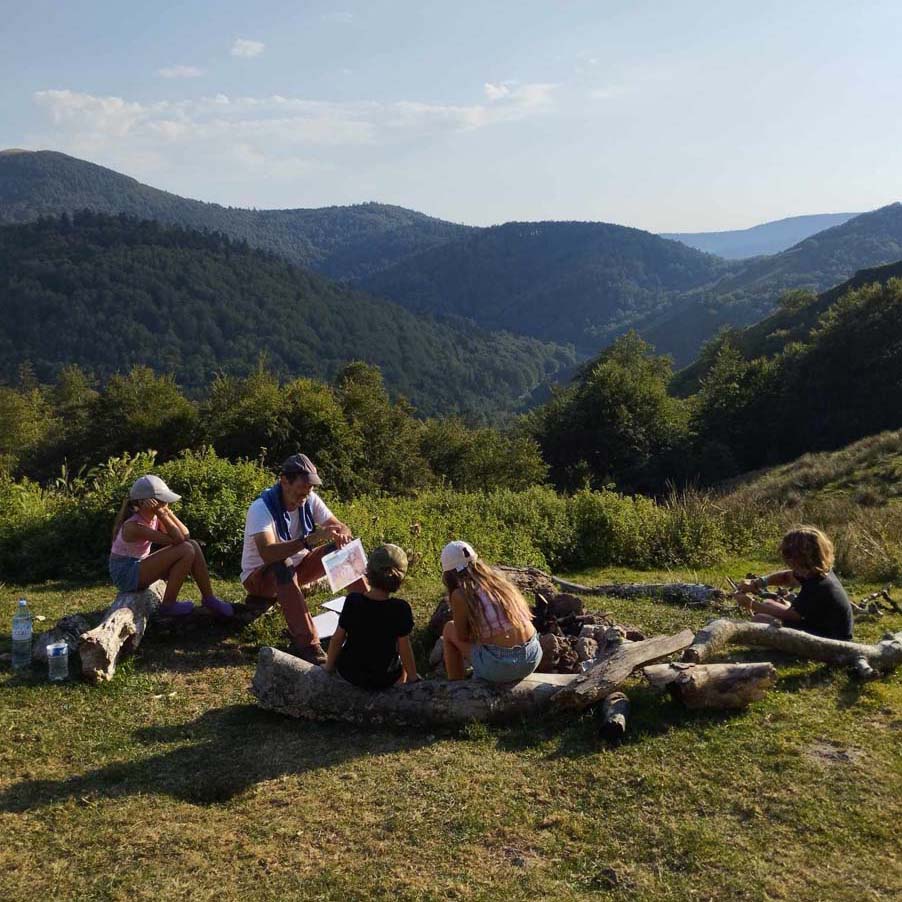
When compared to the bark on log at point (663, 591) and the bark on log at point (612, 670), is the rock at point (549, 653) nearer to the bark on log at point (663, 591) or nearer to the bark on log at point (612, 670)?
the bark on log at point (612, 670)

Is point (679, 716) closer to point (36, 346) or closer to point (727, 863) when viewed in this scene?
point (727, 863)

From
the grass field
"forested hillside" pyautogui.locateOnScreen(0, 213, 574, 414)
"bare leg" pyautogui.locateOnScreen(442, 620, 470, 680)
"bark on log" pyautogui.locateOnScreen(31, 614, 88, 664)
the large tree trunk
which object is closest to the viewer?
the grass field

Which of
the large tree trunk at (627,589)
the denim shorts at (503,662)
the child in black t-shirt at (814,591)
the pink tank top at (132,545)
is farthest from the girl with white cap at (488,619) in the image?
the pink tank top at (132,545)

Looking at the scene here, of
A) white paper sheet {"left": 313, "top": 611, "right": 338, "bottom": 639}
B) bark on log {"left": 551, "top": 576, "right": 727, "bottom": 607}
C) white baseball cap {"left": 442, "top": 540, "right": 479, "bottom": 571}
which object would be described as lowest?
bark on log {"left": 551, "top": 576, "right": 727, "bottom": 607}

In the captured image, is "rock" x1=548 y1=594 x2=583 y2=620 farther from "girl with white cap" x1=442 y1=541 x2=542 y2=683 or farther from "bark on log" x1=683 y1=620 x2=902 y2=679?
"girl with white cap" x1=442 y1=541 x2=542 y2=683

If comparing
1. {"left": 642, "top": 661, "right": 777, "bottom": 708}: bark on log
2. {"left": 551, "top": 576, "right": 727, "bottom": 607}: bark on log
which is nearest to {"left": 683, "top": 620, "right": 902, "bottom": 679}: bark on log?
{"left": 642, "top": 661, "right": 777, "bottom": 708}: bark on log

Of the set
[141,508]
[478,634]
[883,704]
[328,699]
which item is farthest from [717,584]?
[141,508]

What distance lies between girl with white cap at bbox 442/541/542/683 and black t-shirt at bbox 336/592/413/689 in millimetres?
421

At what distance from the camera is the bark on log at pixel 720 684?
5.33 metres

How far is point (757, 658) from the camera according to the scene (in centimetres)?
644

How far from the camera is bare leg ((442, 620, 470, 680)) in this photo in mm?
5723

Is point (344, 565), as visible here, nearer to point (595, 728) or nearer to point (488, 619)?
point (488, 619)

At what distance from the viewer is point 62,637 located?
21.5 ft

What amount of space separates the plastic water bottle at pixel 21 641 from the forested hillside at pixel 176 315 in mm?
139695
